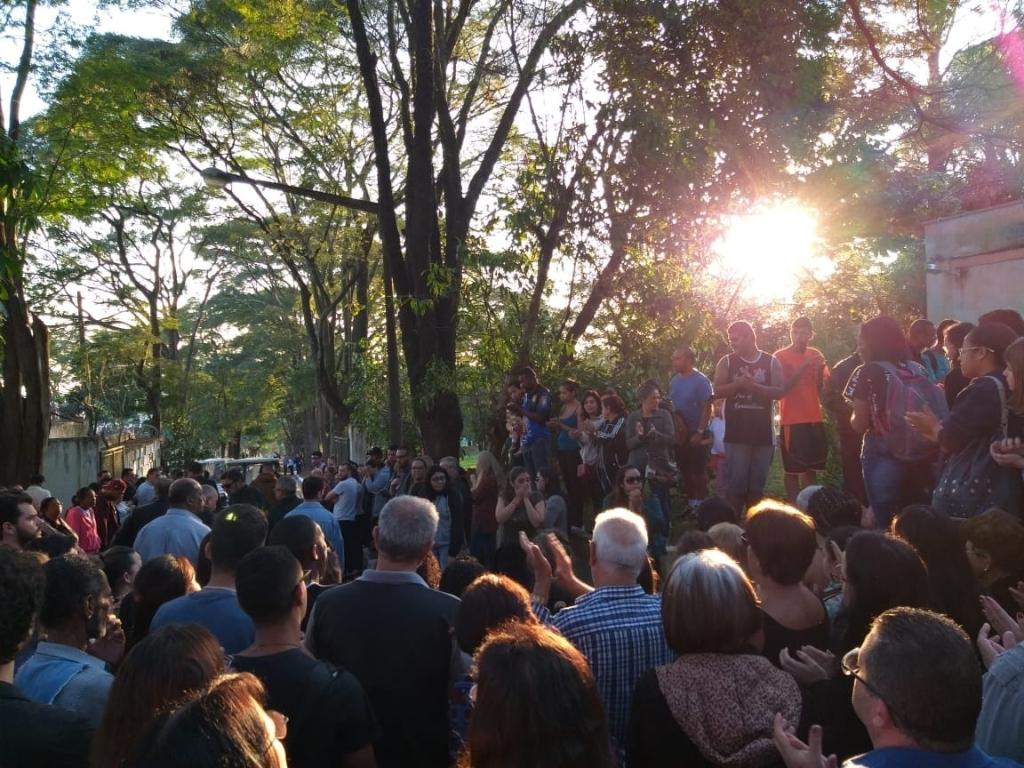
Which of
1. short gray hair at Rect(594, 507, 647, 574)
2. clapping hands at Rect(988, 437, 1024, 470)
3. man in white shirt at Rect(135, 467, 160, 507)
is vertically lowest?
man in white shirt at Rect(135, 467, 160, 507)

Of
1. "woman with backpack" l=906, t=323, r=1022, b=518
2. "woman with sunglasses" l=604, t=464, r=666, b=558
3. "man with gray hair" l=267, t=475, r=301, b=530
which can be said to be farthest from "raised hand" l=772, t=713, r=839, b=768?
"man with gray hair" l=267, t=475, r=301, b=530

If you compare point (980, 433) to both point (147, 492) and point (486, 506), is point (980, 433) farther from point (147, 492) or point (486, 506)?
point (147, 492)

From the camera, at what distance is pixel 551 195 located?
12.4 m

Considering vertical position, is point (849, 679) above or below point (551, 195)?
below

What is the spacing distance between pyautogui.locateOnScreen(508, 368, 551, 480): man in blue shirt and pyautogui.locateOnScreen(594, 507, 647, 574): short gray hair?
7.10m

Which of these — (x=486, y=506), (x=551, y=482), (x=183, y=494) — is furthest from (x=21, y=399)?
(x=183, y=494)

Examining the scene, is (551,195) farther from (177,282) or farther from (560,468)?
(177,282)

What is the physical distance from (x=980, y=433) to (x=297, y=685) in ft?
13.4

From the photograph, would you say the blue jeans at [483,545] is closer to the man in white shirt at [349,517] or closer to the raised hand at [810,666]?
the man in white shirt at [349,517]

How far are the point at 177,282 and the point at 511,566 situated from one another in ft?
112

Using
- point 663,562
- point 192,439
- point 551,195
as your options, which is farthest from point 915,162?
point 192,439

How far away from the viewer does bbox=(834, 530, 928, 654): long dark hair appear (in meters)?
3.59

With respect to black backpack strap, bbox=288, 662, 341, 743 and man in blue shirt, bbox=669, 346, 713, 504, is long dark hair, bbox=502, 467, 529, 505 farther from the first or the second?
black backpack strap, bbox=288, 662, 341, 743

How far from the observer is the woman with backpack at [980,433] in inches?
219
